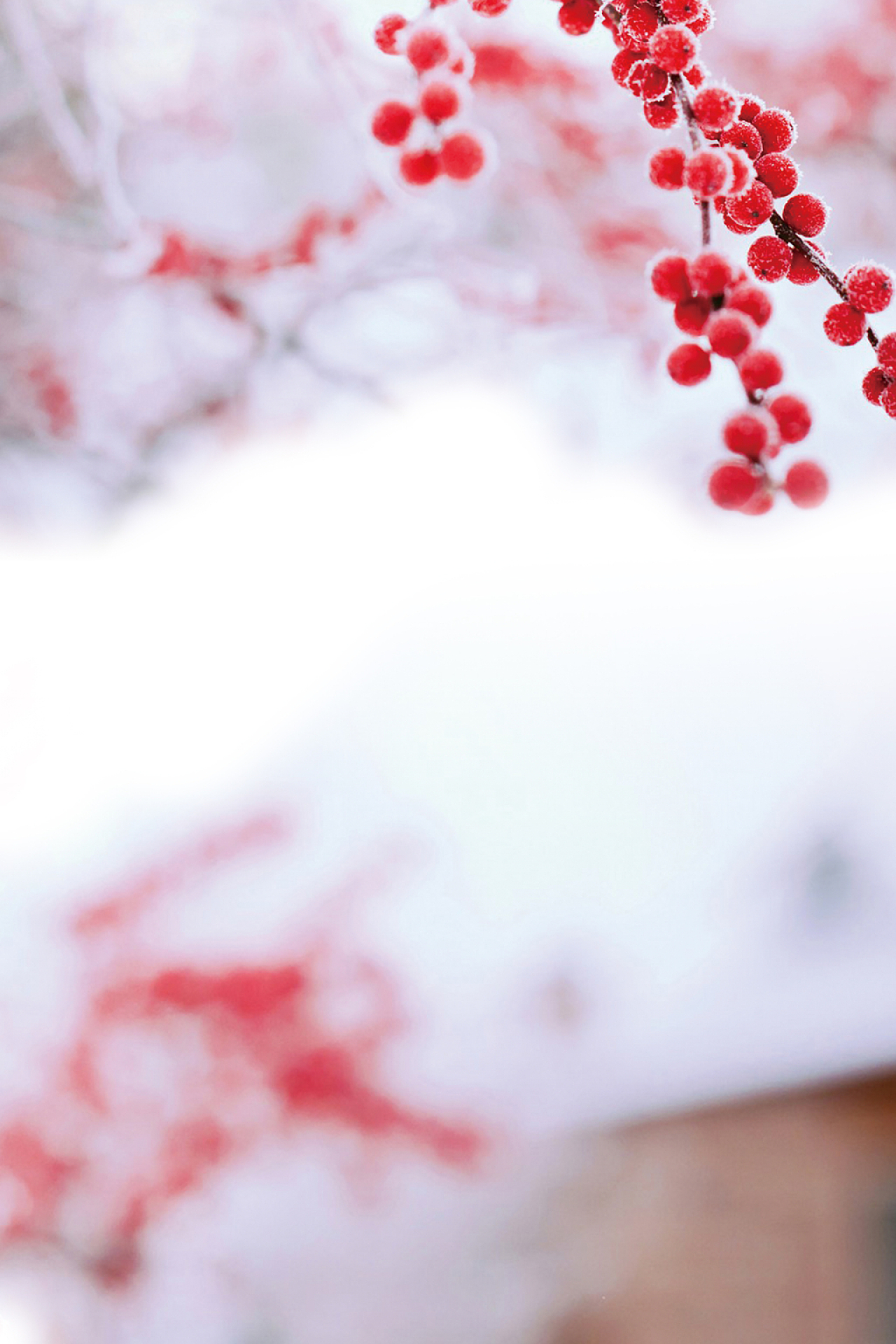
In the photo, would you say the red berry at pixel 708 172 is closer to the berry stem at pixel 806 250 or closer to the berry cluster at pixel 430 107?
the berry stem at pixel 806 250

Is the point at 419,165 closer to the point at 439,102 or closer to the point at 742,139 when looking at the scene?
the point at 439,102

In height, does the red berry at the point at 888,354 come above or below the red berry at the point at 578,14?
below

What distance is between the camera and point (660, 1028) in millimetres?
1005

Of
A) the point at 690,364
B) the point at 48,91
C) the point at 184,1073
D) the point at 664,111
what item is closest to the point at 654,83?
the point at 664,111

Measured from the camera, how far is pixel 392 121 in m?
0.59

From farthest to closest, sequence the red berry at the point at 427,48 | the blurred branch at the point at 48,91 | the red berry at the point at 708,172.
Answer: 1. the blurred branch at the point at 48,91
2. the red berry at the point at 427,48
3. the red berry at the point at 708,172

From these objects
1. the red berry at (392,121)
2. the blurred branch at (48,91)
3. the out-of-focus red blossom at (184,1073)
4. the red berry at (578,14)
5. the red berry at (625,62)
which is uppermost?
the blurred branch at (48,91)

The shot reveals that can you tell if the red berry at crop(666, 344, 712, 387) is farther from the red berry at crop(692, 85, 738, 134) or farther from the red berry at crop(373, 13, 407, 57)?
the red berry at crop(373, 13, 407, 57)

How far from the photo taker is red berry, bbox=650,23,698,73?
1.44 ft

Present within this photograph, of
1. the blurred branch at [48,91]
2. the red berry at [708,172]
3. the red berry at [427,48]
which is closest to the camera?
the red berry at [708,172]

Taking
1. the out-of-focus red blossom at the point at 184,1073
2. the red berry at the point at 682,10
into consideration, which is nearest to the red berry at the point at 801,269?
the red berry at the point at 682,10

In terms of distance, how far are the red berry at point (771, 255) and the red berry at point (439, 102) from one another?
20cm

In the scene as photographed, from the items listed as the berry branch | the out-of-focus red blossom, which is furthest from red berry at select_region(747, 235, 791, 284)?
the out-of-focus red blossom

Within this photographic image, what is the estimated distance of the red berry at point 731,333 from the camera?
0.44 meters
